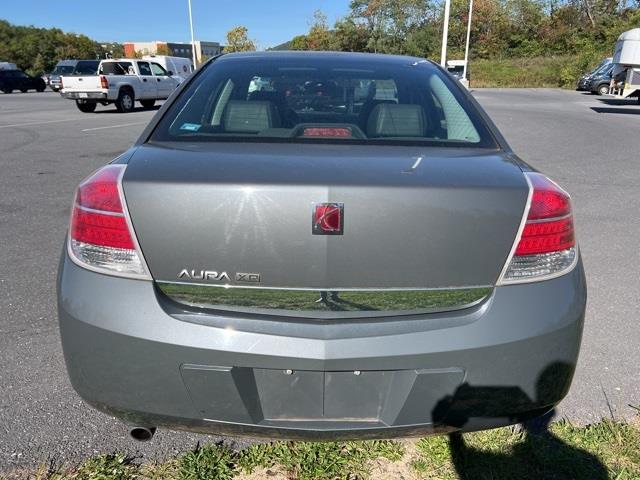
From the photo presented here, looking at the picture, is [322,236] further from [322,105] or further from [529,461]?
[529,461]

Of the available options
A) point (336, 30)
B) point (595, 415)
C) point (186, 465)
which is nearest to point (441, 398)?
point (186, 465)

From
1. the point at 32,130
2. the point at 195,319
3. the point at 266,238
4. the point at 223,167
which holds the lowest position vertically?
the point at 32,130

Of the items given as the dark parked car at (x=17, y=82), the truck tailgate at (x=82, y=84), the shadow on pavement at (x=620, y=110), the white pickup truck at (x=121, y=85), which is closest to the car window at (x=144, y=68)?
the white pickup truck at (x=121, y=85)

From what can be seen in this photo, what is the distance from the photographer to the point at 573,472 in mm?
2057

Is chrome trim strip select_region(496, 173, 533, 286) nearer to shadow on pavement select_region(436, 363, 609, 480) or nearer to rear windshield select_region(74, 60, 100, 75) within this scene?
shadow on pavement select_region(436, 363, 609, 480)

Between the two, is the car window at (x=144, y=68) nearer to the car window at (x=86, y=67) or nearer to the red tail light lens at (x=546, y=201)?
the car window at (x=86, y=67)

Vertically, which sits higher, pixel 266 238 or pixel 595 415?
pixel 266 238

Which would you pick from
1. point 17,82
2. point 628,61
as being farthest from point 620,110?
point 17,82

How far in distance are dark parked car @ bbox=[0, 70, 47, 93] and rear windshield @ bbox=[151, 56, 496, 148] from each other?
37831mm

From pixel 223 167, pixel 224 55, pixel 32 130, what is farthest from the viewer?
pixel 32 130

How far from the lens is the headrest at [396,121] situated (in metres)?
2.16

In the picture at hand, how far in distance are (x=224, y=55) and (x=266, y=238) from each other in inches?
73.8

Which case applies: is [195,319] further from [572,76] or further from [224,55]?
[572,76]

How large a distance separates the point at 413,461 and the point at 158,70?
2060cm
